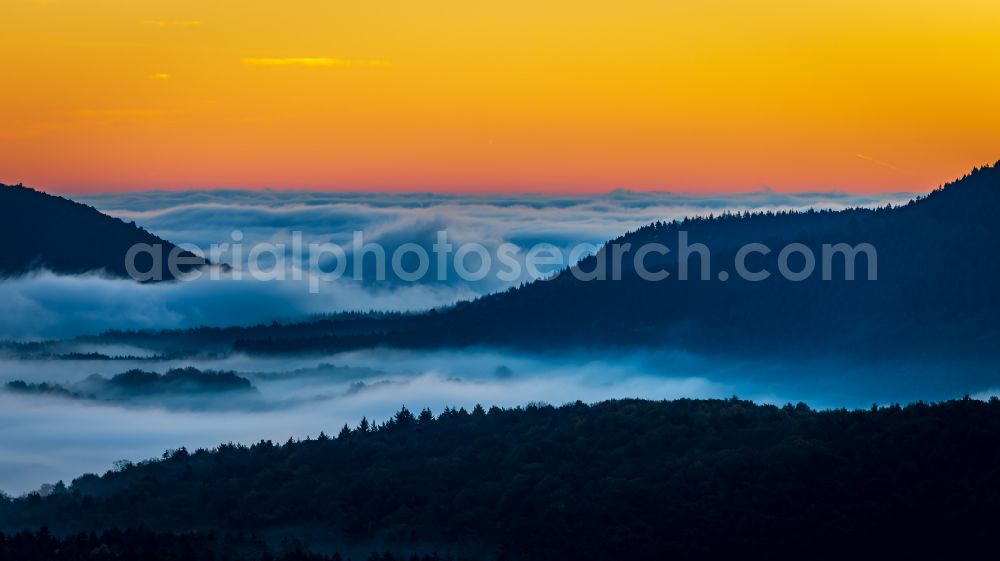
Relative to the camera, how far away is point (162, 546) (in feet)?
455

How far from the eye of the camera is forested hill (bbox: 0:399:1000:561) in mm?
141750

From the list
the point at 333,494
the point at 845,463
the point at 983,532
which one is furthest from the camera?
the point at 333,494

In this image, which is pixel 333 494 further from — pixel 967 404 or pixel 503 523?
pixel 967 404

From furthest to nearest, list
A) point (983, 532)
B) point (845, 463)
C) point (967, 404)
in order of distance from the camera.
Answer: point (967, 404) → point (845, 463) → point (983, 532)

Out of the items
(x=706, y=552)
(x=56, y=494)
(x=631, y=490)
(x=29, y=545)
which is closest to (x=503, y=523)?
(x=631, y=490)

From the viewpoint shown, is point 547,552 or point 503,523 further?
point 503,523

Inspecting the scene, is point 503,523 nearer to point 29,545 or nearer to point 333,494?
point 333,494

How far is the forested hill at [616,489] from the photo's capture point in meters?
142

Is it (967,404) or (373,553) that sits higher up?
(967,404)

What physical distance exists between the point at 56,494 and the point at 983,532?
9485 cm

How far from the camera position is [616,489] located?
15775 centimetres

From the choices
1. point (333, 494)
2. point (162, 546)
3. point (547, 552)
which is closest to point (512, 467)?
point (333, 494)

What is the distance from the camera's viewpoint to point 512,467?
17538 cm

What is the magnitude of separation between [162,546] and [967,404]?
67.5m
